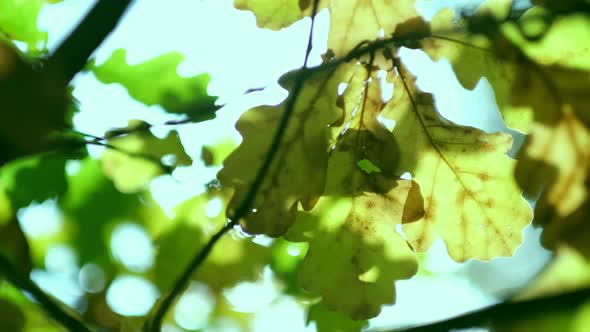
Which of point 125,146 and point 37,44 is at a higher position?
point 37,44

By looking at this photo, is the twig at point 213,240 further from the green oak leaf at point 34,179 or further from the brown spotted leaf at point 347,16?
the green oak leaf at point 34,179

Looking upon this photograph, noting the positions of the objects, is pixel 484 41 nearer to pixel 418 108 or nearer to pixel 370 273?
pixel 418 108

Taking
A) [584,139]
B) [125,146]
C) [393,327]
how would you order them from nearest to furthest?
[393,327], [584,139], [125,146]

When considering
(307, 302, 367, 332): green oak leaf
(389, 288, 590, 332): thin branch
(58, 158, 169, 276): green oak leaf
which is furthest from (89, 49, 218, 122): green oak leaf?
(389, 288, 590, 332): thin branch

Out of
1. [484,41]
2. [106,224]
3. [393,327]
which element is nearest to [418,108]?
[484,41]

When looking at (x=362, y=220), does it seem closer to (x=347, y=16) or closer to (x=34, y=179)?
(x=347, y=16)

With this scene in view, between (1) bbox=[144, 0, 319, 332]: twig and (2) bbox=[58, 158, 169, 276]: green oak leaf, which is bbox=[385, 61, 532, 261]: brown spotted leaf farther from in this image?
(2) bbox=[58, 158, 169, 276]: green oak leaf
